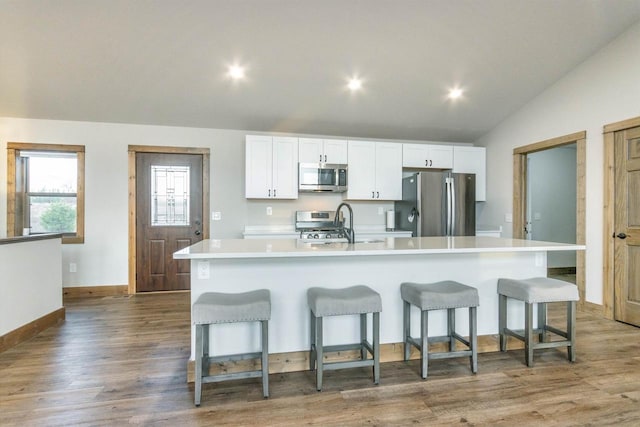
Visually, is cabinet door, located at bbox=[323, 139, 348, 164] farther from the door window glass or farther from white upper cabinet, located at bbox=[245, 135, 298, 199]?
the door window glass

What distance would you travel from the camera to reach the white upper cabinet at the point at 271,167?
442 centimetres

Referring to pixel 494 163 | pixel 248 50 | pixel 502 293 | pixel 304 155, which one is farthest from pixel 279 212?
pixel 494 163

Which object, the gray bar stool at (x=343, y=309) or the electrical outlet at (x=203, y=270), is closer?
the gray bar stool at (x=343, y=309)

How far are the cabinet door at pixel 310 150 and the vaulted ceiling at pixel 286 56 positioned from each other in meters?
0.28

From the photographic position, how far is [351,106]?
14.1 feet

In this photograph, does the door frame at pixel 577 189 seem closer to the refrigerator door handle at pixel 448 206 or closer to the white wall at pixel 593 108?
the white wall at pixel 593 108

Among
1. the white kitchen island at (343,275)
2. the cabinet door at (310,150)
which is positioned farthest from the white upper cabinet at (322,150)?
the white kitchen island at (343,275)

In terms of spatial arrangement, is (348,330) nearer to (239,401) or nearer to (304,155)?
(239,401)

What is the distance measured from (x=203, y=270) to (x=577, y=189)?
4217 mm

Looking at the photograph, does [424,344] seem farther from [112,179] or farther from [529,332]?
[112,179]

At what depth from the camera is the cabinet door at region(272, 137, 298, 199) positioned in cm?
449

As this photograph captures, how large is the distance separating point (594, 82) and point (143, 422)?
5.12 meters

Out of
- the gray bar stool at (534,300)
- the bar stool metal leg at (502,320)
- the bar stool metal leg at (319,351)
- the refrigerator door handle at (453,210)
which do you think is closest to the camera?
the bar stool metal leg at (319,351)

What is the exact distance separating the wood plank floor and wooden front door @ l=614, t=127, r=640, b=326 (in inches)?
27.0
